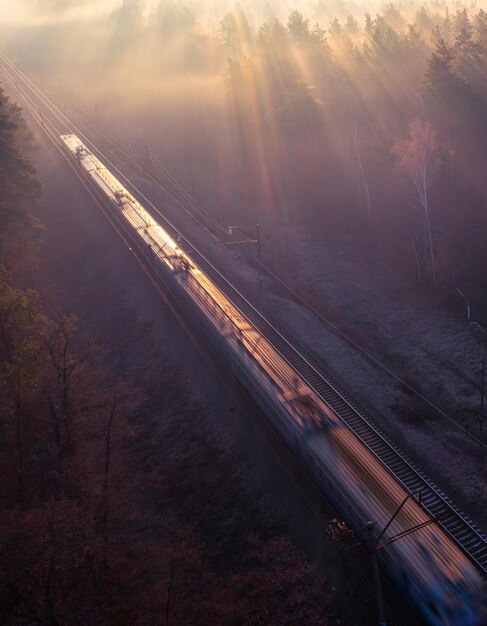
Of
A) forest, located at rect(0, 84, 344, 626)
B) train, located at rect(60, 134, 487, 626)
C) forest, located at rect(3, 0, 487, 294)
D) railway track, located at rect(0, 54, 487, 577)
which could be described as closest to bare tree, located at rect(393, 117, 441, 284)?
forest, located at rect(3, 0, 487, 294)

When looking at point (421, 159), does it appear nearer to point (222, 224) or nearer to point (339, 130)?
point (339, 130)

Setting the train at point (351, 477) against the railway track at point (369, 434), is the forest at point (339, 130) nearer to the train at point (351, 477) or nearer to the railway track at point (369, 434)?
the railway track at point (369, 434)

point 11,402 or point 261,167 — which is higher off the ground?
point 261,167

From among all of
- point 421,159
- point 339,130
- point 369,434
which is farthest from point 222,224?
point 369,434

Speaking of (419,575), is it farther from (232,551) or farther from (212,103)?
(212,103)

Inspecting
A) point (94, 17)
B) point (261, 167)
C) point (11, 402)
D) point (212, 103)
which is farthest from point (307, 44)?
point (94, 17)

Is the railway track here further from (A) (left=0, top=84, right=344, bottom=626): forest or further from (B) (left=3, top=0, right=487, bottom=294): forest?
(B) (left=3, top=0, right=487, bottom=294): forest
